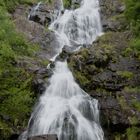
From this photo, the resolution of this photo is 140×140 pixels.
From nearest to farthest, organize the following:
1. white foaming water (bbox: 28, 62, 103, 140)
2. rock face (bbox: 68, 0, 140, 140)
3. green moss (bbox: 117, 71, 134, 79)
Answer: white foaming water (bbox: 28, 62, 103, 140), rock face (bbox: 68, 0, 140, 140), green moss (bbox: 117, 71, 134, 79)

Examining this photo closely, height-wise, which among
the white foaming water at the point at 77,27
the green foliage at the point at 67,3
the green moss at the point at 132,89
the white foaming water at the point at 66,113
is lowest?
the white foaming water at the point at 66,113

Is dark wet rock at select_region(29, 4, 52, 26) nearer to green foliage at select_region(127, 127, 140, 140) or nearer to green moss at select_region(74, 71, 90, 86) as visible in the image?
green moss at select_region(74, 71, 90, 86)

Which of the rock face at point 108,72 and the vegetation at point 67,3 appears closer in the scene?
the rock face at point 108,72

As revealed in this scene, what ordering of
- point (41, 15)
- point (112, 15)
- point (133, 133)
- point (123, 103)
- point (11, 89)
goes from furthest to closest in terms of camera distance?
point (112, 15), point (41, 15), point (123, 103), point (11, 89), point (133, 133)

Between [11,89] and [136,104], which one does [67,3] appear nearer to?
[11,89]

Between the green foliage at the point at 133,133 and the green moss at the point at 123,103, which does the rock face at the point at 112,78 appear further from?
the green foliage at the point at 133,133

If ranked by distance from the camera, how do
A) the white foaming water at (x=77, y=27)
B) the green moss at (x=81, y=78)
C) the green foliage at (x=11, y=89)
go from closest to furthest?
the green foliage at (x=11, y=89)
the green moss at (x=81, y=78)
the white foaming water at (x=77, y=27)

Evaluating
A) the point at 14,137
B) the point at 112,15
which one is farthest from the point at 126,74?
the point at 112,15

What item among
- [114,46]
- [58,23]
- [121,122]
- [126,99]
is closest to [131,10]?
[114,46]

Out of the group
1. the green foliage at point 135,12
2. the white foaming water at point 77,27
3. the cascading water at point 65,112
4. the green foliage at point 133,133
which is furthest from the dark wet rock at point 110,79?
the white foaming water at point 77,27

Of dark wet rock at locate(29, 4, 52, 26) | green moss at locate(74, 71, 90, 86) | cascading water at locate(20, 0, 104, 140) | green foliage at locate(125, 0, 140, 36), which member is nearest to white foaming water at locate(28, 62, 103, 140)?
cascading water at locate(20, 0, 104, 140)

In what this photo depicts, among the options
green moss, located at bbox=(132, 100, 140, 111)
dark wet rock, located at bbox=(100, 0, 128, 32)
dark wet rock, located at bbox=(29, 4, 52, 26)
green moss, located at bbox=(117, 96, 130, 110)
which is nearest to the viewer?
green moss, located at bbox=(132, 100, 140, 111)

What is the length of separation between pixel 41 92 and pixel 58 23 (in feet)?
32.0

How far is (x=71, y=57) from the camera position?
19.9 metres
